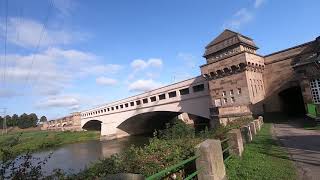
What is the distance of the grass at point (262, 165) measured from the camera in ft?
24.8

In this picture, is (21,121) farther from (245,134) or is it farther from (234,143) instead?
(234,143)

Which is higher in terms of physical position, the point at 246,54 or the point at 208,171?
the point at 246,54

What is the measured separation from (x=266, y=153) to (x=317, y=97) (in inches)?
667

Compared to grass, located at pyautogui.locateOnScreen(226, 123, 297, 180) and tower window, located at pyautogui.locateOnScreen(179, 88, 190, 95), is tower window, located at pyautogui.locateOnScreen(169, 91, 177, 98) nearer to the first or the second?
tower window, located at pyautogui.locateOnScreen(179, 88, 190, 95)

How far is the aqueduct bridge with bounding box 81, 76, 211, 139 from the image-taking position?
37844mm

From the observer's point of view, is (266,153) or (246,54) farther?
(246,54)

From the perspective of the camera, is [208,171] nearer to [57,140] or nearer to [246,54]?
[246,54]

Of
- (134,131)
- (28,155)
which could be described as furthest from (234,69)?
(134,131)

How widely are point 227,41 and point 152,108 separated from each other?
16192 mm

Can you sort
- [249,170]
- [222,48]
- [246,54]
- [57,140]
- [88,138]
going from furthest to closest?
[88,138] → [57,140] → [222,48] → [246,54] → [249,170]

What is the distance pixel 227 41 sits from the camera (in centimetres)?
3766

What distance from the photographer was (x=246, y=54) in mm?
30891

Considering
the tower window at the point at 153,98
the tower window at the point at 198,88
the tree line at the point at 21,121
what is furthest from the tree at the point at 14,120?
the tower window at the point at 198,88

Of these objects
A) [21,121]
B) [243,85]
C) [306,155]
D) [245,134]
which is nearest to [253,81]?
[243,85]
